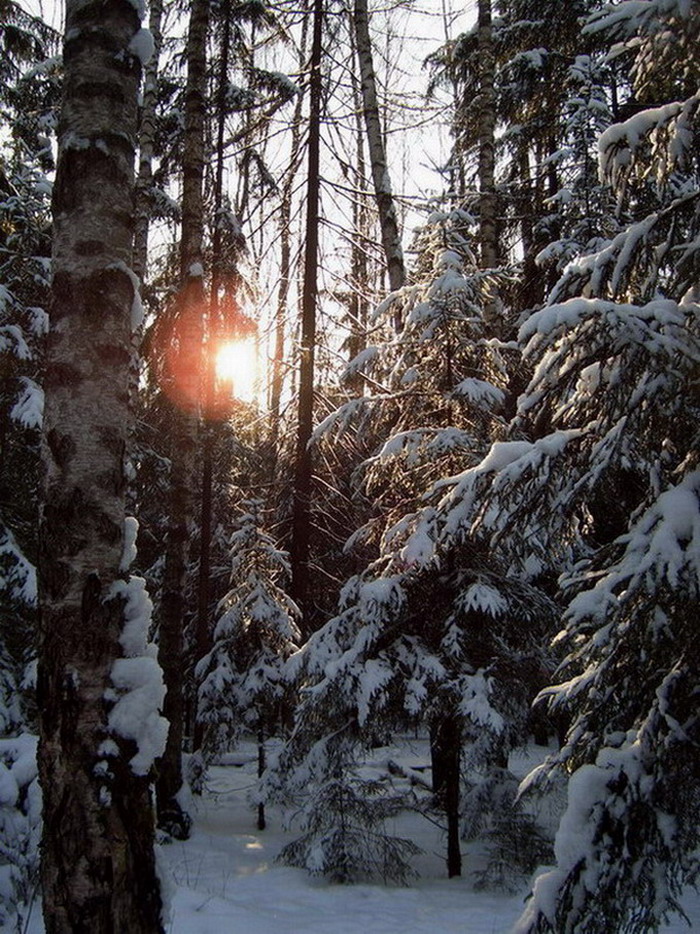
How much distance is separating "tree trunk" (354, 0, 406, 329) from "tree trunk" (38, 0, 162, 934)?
25.0ft

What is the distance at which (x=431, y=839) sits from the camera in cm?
888

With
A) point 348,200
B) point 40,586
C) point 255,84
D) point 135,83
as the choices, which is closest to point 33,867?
point 40,586

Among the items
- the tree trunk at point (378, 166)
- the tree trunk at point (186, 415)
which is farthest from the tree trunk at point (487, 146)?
the tree trunk at point (186, 415)

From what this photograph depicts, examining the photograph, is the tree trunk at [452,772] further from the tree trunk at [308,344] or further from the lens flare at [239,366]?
the lens flare at [239,366]

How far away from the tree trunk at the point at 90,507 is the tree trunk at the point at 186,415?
227 inches

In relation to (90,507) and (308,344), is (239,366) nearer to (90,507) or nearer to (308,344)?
(308,344)

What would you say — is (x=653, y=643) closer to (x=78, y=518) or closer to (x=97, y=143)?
(x=78, y=518)

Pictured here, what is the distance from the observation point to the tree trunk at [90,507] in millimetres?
2535

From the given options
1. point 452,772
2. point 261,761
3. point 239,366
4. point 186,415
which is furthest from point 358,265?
point 261,761

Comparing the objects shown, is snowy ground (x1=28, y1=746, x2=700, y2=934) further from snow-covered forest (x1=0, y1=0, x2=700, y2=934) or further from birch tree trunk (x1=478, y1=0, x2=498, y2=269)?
birch tree trunk (x1=478, y1=0, x2=498, y2=269)

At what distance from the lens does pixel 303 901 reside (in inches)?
251

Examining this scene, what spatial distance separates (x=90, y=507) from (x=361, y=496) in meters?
7.07

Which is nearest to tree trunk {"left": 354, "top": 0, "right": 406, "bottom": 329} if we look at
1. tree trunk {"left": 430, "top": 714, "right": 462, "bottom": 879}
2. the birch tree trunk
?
the birch tree trunk

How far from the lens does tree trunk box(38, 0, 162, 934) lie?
8.32ft
